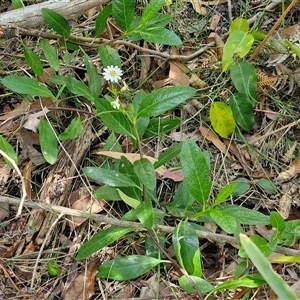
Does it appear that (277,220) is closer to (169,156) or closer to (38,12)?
(169,156)

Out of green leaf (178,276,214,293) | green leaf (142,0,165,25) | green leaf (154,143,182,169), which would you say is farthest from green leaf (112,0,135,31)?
green leaf (178,276,214,293)

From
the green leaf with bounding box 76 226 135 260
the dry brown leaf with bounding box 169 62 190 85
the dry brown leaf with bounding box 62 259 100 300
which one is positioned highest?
the dry brown leaf with bounding box 169 62 190 85

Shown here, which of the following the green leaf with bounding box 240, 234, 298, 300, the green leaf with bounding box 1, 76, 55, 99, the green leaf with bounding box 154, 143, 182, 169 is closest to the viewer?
the green leaf with bounding box 240, 234, 298, 300

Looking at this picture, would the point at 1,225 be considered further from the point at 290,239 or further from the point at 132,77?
the point at 290,239

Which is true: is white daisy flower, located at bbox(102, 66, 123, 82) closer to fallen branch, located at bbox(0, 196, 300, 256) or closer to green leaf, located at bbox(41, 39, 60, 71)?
green leaf, located at bbox(41, 39, 60, 71)

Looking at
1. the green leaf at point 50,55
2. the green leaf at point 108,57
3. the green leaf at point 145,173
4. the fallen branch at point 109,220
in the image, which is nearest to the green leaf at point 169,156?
the green leaf at point 145,173

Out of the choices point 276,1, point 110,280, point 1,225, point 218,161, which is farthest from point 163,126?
point 276,1
